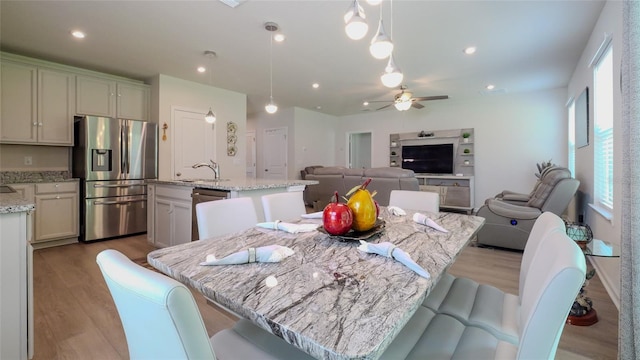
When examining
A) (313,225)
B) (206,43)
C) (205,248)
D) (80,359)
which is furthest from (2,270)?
(206,43)

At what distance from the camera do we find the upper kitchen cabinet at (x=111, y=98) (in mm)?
4090

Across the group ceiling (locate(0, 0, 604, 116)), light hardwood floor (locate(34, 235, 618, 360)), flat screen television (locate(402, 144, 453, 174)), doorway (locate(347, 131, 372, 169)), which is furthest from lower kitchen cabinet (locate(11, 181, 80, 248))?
doorway (locate(347, 131, 372, 169))

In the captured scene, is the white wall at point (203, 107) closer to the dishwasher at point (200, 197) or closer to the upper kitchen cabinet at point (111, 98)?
the upper kitchen cabinet at point (111, 98)

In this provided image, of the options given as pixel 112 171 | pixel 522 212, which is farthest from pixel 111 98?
pixel 522 212

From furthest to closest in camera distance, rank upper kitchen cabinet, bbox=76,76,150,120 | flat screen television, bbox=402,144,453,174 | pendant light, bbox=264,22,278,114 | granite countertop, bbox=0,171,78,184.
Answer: flat screen television, bbox=402,144,453,174, upper kitchen cabinet, bbox=76,76,150,120, granite countertop, bbox=0,171,78,184, pendant light, bbox=264,22,278,114

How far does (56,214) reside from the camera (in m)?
3.75

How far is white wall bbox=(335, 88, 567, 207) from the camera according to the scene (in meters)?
5.70

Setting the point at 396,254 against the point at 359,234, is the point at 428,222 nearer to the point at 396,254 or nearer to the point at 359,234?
the point at 359,234

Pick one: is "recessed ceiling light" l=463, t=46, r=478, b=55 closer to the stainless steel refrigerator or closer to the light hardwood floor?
the light hardwood floor

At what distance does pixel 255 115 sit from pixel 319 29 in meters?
5.24

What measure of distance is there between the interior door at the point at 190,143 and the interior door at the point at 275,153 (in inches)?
93.7

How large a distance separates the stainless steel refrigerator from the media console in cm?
567

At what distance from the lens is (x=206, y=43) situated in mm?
3514

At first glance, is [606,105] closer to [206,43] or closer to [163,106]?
[206,43]
